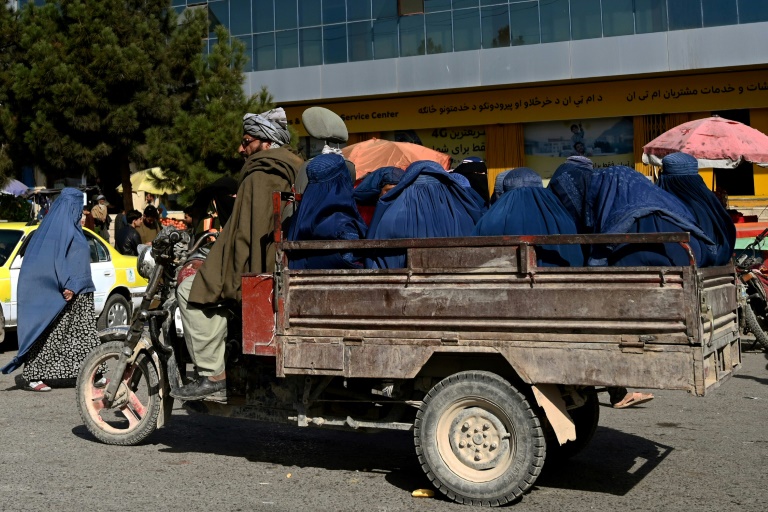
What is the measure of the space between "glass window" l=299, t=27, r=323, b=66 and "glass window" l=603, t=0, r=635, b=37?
797 centimetres

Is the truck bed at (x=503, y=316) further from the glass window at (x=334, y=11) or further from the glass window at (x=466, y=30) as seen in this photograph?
the glass window at (x=334, y=11)

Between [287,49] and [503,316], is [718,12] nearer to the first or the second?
[287,49]

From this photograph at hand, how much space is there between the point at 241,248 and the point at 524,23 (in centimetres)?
2058

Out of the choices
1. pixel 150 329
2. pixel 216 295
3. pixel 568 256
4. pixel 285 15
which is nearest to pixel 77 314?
pixel 150 329

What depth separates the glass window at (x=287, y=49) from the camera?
27.9 metres

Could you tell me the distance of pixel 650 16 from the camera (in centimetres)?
2367

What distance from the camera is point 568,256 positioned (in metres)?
5.01

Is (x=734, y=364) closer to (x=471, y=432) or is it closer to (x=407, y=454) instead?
(x=471, y=432)

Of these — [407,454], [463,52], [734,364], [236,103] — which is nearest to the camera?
[734,364]

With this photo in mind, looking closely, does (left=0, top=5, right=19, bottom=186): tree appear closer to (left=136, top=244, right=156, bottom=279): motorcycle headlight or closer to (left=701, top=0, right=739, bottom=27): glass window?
(left=701, top=0, right=739, bottom=27): glass window

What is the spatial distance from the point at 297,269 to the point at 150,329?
4.76 feet

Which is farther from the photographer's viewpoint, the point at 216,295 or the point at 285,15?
the point at 285,15

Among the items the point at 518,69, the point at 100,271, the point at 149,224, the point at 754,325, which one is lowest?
the point at 754,325

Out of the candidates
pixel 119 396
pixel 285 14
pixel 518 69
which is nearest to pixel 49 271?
pixel 119 396
